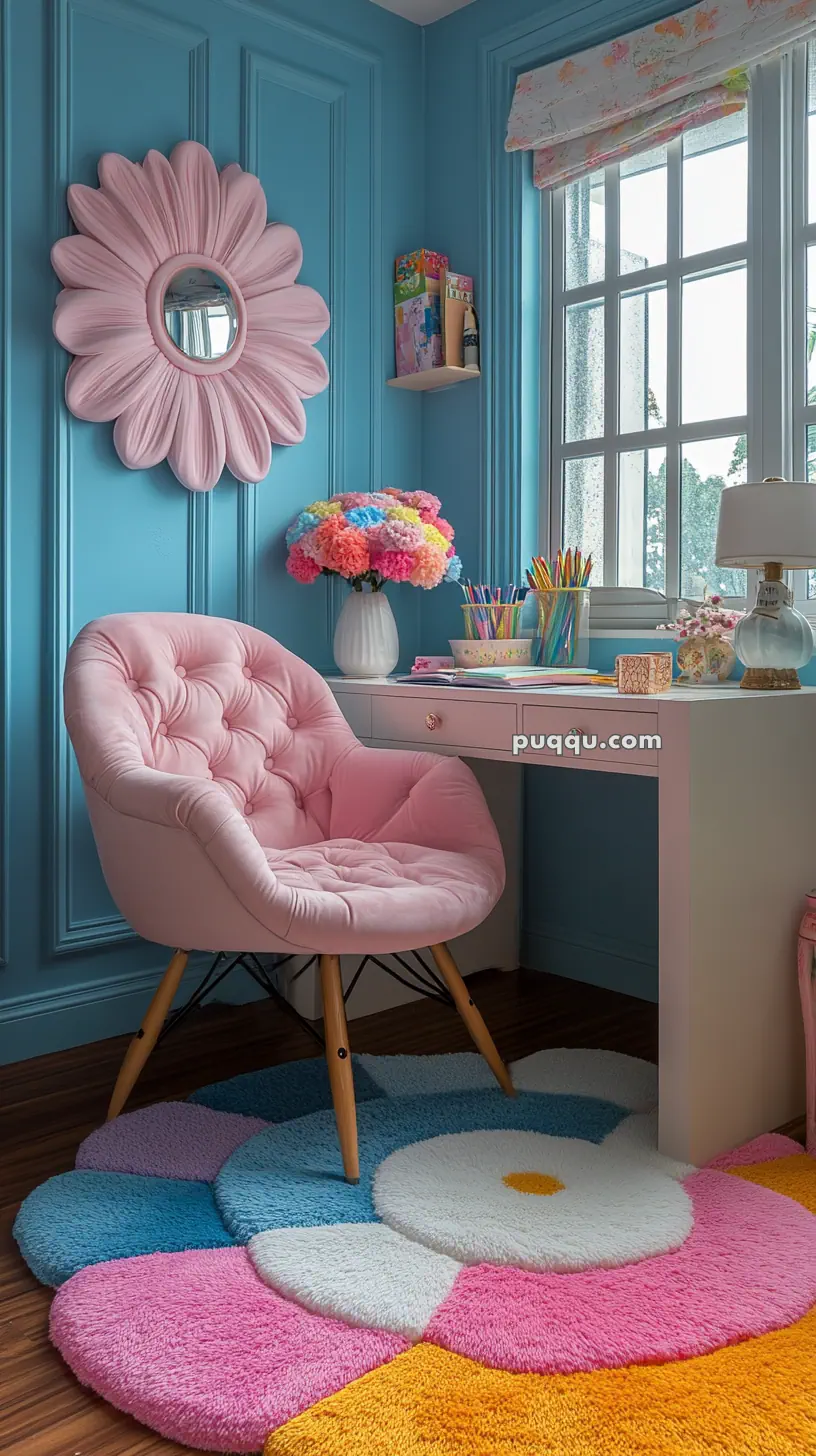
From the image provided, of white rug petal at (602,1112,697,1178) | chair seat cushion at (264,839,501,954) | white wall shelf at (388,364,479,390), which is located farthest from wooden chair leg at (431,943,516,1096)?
white wall shelf at (388,364,479,390)

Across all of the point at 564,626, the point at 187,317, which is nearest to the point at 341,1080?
the point at 564,626

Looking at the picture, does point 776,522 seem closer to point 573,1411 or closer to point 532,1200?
point 532,1200

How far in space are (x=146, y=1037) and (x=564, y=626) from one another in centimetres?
131

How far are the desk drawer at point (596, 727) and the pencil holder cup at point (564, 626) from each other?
0.59 m

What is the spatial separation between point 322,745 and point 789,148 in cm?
157

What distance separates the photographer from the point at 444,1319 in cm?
129

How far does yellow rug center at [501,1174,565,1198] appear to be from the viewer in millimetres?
1610

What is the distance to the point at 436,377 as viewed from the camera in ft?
9.45

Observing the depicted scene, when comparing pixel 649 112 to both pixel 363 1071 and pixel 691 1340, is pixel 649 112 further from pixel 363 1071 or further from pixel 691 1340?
pixel 691 1340

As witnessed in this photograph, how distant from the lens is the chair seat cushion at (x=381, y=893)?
63.1 inches

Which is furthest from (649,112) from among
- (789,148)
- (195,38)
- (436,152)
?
(195,38)

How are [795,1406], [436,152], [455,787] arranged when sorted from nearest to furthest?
[795,1406] < [455,787] < [436,152]

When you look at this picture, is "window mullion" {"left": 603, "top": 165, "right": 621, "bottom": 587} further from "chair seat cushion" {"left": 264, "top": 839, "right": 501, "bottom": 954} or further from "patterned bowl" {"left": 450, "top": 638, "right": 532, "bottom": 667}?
"chair seat cushion" {"left": 264, "top": 839, "right": 501, "bottom": 954}

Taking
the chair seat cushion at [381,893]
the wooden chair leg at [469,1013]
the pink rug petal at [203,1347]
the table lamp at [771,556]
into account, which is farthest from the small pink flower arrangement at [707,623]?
the pink rug petal at [203,1347]
